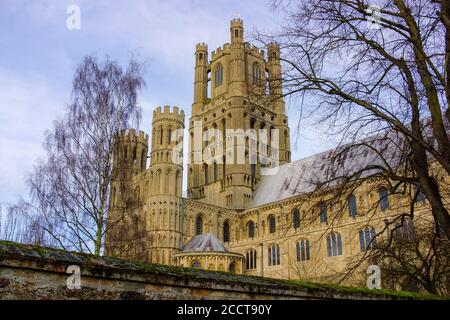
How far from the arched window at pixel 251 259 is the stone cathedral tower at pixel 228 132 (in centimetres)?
500

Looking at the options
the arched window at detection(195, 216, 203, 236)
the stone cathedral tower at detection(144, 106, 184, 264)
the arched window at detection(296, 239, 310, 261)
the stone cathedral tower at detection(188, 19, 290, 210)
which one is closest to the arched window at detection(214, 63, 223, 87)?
the stone cathedral tower at detection(188, 19, 290, 210)

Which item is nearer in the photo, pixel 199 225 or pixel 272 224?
pixel 272 224

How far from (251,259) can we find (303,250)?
6.18 metres

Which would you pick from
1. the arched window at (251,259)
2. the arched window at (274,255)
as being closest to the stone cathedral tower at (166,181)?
the arched window at (251,259)

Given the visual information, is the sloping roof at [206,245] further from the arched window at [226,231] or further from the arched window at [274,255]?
the arched window at [226,231]

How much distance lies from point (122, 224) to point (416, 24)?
457 inches

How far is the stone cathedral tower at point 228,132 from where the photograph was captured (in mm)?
49031

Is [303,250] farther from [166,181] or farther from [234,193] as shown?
[166,181]

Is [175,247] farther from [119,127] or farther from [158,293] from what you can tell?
[158,293]

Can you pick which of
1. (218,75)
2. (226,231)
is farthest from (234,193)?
(218,75)

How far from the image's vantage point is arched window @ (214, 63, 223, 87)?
5668cm

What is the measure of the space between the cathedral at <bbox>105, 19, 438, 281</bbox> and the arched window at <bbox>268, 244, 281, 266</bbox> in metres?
0.09

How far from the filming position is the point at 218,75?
5741 cm

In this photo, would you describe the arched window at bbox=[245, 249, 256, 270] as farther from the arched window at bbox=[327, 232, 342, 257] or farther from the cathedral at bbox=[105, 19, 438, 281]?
the arched window at bbox=[327, 232, 342, 257]
